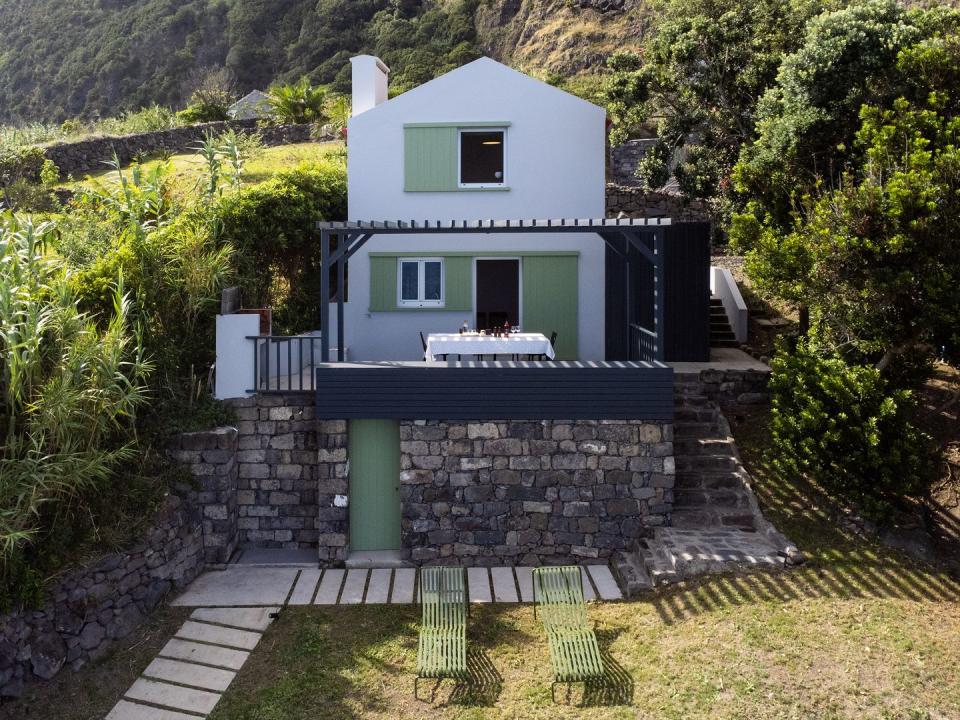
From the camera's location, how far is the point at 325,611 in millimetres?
9234

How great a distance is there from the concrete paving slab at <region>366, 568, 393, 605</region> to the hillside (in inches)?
1452

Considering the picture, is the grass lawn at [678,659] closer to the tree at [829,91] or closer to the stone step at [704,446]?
the stone step at [704,446]

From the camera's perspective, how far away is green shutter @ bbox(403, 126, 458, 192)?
13.7 metres

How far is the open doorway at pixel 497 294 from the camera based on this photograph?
13906mm

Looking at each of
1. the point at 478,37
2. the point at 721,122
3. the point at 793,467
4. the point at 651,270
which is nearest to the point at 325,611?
the point at 793,467

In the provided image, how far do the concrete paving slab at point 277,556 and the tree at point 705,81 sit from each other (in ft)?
37.8

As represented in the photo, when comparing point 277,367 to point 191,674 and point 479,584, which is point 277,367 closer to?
point 479,584

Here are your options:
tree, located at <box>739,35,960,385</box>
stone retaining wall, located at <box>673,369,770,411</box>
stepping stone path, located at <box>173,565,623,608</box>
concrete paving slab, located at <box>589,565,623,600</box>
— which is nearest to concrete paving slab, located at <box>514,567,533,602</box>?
stepping stone path, located at <box>173,565,623,608</box>

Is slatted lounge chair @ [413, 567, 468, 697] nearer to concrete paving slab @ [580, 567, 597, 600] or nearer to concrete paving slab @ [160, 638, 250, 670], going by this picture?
concrete paving slab @ [580, 567, 597, 600]

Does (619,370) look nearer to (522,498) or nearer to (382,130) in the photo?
(522,498)

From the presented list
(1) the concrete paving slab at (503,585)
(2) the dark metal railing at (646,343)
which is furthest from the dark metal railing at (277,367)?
(2) the dark metal railing at (646,343)

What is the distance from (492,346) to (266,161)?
17.0 m

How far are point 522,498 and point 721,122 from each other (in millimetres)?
10764

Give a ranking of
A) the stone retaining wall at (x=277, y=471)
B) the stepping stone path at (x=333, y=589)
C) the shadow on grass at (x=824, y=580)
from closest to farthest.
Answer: the shadow on grass at (x=824, y=580)
the stepping stone path at (x=333, y=589)
the stone retaining wall at (x=277, y=471)
